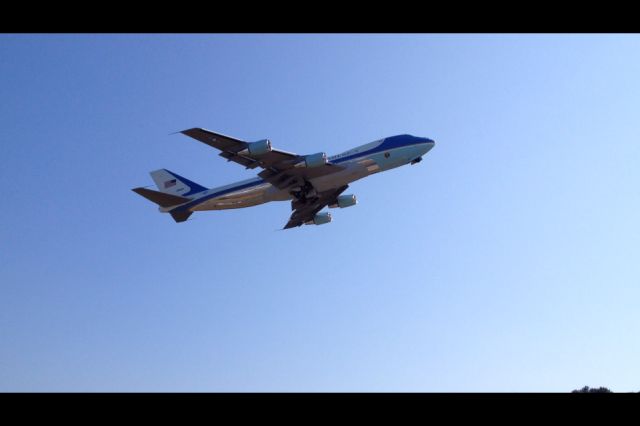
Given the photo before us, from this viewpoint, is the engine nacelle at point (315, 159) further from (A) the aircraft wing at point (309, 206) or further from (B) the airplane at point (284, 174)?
(A) the aircraft wing at point (309, 206)

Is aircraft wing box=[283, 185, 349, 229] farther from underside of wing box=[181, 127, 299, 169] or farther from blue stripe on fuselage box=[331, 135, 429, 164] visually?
underside of wing box=[181, 127, 299, 169]

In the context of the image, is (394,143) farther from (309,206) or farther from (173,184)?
(173,184)

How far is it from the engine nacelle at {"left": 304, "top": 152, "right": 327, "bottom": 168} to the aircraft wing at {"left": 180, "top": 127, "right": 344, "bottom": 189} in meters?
0.45

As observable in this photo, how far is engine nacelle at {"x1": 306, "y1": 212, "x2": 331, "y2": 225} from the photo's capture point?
60.4 metres

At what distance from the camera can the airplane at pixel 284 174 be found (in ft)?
159

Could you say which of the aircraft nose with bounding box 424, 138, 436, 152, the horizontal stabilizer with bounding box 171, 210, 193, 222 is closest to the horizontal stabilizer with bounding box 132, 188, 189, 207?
the horizontal stabilizer with bounding box 171, 210, 193, 222

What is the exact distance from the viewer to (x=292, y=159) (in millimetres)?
50094

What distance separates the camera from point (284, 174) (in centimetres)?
5150

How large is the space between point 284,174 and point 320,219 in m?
10.0

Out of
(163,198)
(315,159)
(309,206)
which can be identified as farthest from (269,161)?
(163,198)

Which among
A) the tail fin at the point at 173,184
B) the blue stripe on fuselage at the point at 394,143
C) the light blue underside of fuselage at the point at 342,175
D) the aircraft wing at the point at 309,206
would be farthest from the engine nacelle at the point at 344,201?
the tail fin at the point at 173,184
